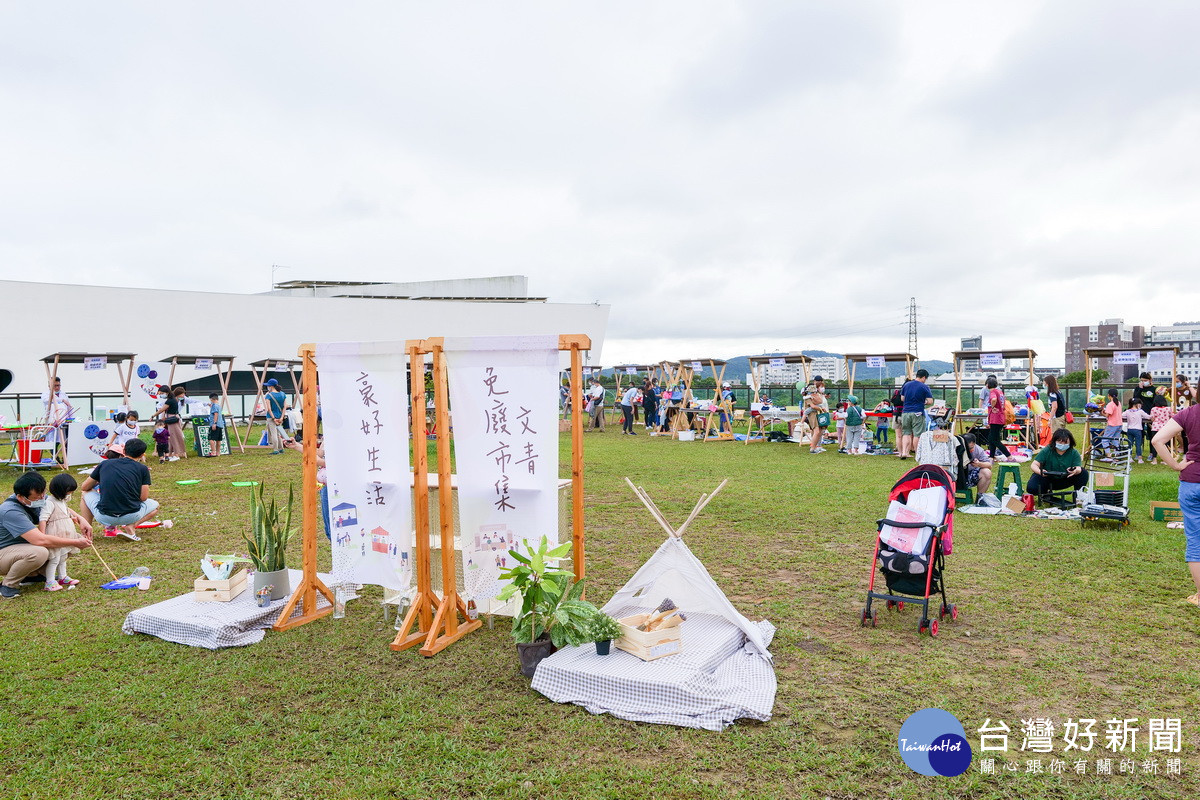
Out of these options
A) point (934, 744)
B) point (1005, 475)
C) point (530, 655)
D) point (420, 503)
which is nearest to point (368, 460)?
point (420, 503)

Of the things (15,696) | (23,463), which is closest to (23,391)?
(23,463)

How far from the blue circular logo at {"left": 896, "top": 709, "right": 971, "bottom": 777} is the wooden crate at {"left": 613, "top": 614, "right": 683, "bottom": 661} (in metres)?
1.26

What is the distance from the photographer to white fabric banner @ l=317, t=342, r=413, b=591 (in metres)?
4.77

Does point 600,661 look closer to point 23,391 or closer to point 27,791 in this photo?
point 27,791

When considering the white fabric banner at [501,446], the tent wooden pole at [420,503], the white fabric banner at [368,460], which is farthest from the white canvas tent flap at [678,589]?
the white fabric banner at [368,460]

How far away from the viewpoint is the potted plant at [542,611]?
13.4 feet

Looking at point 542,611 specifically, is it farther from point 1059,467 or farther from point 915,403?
point 915,403

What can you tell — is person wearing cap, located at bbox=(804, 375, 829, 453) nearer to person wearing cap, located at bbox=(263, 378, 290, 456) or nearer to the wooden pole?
the wooden pole

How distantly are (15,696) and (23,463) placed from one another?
1150 centimetres

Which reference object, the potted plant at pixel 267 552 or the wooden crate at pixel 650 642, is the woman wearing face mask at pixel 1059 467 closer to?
the wooden crate at pixel 650 642

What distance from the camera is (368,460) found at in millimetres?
4879

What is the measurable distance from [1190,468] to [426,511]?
16.8 ft

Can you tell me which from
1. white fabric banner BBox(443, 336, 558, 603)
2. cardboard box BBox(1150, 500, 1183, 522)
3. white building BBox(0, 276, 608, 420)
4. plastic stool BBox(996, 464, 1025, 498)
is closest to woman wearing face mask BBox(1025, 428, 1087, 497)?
plastic stool BBox(996, 464, 1025, 498)

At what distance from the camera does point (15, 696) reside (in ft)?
12.9
